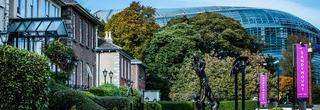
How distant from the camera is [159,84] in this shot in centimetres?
6669

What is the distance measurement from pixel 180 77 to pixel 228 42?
6.89 m

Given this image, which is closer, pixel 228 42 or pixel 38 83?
pixel 38 83

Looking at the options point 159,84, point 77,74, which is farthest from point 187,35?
point 77,74

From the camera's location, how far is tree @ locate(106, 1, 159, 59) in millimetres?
67562

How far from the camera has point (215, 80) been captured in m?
64.8

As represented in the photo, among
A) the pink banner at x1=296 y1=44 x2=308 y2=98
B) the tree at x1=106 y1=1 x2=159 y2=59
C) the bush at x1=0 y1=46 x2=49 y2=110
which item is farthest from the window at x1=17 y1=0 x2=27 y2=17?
the tree at x1=106 y1=1 x2=159 y2=59

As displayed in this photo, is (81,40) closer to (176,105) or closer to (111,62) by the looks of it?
(111,62)

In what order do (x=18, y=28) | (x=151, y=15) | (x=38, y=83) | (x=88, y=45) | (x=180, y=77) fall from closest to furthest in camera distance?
(x=38, y=83)
(x=18, y=28)
(x=88, y=45)
(x=180, y=77)
(x=151, y=15)

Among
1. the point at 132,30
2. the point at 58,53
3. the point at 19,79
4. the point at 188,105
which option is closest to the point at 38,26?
the point at 58,53

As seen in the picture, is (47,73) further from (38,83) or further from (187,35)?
(187,35)

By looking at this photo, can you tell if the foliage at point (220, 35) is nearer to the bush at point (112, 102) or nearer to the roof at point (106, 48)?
the roof at point (106, 48)

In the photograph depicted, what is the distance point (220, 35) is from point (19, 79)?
53.2m

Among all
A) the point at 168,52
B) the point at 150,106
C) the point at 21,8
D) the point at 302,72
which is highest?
the point at 21,8

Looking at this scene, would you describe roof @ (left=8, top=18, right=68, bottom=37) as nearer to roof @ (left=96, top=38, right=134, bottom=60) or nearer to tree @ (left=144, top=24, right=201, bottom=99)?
roof @ (left=96, top=38, right=134, bottom=60)
